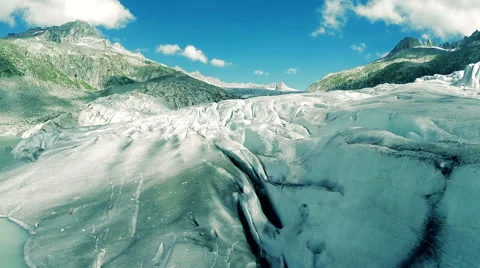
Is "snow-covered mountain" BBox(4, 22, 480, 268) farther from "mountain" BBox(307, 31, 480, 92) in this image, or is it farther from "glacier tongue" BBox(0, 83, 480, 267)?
"mountain" BBox(307, 31, 480, 92)

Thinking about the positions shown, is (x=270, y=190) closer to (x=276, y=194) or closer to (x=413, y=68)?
(x=276, y=194)

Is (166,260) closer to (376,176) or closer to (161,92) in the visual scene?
(376,176)

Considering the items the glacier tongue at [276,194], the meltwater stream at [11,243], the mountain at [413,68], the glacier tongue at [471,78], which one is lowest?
the meltwater stream at [11,243]

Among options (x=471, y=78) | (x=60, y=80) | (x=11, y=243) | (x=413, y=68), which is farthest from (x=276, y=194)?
(x=413, y=68)

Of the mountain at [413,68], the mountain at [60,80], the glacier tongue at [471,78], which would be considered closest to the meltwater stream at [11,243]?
the glacier tongue at [471,78]

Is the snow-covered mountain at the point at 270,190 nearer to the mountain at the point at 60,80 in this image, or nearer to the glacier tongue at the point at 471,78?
the glacier tongue at the point at 471,78

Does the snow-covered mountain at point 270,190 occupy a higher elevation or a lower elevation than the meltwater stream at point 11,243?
higher
